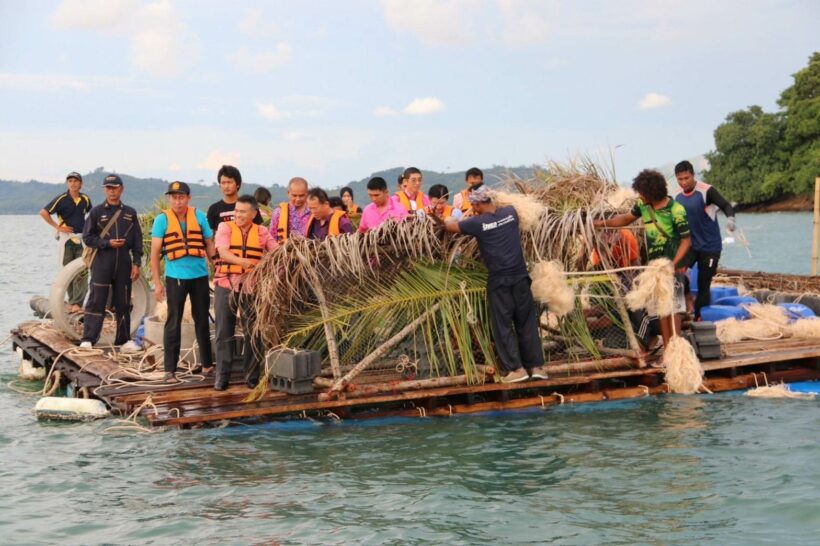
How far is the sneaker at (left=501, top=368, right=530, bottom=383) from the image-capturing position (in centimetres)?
1061

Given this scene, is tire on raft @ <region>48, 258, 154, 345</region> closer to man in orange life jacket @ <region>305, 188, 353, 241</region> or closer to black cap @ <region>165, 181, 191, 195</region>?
black cap @ <region>165, 181, 191, 195</region>

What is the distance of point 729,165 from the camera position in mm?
100562

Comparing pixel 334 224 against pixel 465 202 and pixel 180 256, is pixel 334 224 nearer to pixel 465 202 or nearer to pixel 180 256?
pixel 180 256

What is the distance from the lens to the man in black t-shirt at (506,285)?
10.2m

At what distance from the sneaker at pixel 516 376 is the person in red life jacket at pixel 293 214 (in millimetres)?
3081

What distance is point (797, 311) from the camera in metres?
14.1

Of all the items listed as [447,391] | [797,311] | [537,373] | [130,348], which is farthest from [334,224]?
[797,311]

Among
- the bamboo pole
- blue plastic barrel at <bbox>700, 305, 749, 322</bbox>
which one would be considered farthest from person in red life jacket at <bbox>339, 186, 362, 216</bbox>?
the bamboo pole

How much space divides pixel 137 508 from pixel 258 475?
1152 mm

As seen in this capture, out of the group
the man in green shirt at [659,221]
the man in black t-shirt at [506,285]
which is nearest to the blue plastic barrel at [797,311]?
the man in green shirt at [659,221]

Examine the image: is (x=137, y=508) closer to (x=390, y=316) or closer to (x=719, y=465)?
(x=390, y=316)

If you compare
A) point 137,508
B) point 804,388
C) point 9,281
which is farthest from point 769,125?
point 137,508

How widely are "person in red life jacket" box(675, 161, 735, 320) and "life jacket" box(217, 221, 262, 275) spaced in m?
5.81

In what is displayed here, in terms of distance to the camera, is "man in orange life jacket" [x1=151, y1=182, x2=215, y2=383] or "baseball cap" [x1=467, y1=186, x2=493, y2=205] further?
"man in orange life jacket" [x1=151, y1=182, x2=215, y2=383]
